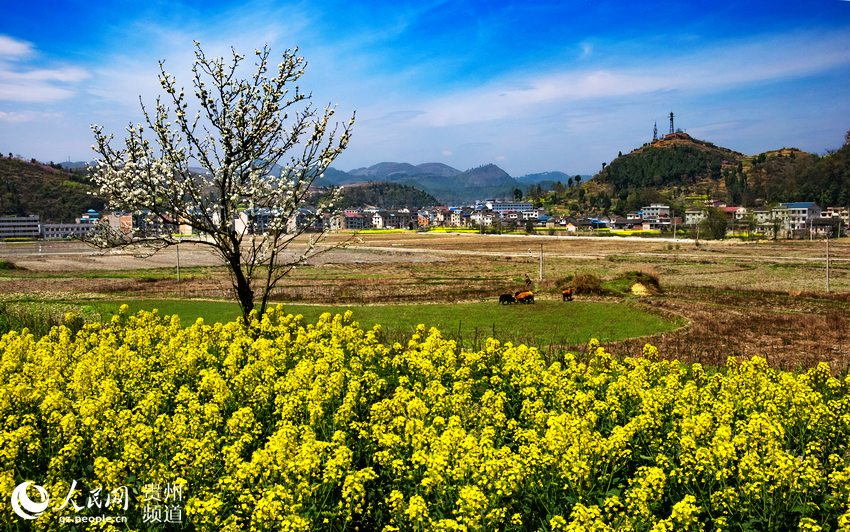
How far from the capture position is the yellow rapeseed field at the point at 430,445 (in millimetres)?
6668

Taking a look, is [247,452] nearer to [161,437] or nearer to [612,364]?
[161,437]

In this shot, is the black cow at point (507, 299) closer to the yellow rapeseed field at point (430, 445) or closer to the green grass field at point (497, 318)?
the green grass field at point (497, 318)

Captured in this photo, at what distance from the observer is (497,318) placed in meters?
28.1

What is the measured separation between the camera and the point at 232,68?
1623 centimetres

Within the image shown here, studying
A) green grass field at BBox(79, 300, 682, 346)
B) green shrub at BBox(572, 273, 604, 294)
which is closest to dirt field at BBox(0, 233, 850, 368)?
green shrub at BBox(572, 273, 604, 294)

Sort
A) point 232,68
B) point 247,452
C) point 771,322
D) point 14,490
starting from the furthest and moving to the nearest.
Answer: point 771,322 < point 232,68 < point 247,452 < point 14,490

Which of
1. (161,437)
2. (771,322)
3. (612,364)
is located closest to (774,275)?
(771,322)

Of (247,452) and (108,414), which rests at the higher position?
(108,414)

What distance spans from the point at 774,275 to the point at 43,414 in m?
62.1

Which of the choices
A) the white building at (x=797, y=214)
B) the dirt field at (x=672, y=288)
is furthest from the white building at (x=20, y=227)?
the white building at (x=797, y=214)

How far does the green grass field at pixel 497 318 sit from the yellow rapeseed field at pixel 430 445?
11015 mm

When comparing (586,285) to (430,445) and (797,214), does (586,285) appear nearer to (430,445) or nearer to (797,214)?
(430,445)

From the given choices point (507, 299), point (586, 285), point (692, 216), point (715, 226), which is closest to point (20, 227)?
point (586, 285)

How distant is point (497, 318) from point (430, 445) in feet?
67.9
